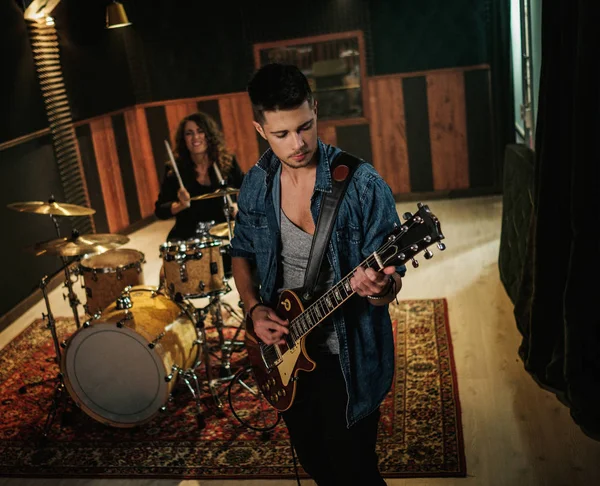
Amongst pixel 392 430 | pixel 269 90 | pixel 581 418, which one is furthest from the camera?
pixel 392 430

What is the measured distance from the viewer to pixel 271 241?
2383mm

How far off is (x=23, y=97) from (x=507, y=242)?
4.00m

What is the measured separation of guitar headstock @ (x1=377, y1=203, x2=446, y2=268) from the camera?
184 centimetres

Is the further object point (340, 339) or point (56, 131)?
point (56, 131)

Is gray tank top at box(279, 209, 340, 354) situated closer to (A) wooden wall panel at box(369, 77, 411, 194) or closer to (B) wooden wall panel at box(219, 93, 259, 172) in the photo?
(A) wooden wall panel at box(369, 77, 411, 194)

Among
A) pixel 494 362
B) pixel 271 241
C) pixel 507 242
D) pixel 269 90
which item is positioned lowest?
pixel 494 362

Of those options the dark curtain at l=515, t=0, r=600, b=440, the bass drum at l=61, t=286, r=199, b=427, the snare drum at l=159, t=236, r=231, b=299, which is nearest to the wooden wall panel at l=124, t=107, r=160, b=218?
the snare drum at l=159, t=236, r=231, b=299

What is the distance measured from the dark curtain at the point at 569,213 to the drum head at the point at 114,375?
1.85m

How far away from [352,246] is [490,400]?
1.90m

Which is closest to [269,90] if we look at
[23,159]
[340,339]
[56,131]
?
[340,339]

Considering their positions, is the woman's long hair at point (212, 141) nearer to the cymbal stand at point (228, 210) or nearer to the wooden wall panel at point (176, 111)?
the cymbal stand at point (228, 210)

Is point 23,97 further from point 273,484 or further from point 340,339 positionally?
point 340,339

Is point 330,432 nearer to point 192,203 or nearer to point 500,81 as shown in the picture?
point 192,203

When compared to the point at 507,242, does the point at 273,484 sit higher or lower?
lower
